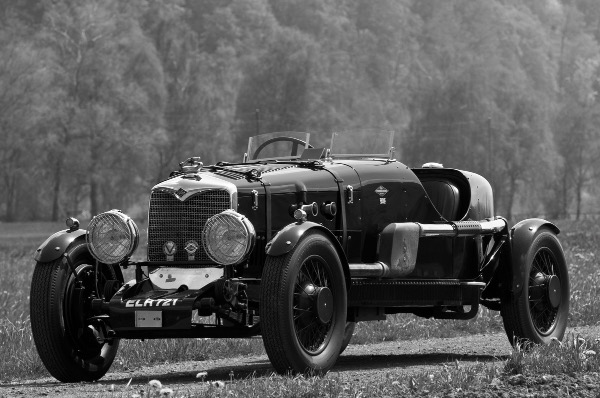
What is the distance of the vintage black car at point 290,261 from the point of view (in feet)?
30.2

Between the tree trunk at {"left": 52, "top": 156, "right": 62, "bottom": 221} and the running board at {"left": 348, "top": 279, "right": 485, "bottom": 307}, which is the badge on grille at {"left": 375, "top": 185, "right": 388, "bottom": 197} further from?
the tree trunk at {"left": 52, "top": 156, "right": 62, "bottom": 221}

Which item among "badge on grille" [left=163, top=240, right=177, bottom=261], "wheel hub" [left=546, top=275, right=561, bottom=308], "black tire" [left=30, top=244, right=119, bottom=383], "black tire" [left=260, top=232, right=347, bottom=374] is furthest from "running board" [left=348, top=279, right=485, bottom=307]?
"black tire" [left=30, top=244, right=119, bottom=383]

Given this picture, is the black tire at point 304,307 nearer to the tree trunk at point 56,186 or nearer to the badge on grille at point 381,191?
the badge on grille at point 381,191

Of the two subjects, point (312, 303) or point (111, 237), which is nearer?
point (312, 303)

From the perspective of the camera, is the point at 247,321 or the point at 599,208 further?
the point at 599,208

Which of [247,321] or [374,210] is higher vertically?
[374,210]

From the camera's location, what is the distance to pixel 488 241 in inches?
472

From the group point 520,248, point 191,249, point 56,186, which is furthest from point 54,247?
point 56,186

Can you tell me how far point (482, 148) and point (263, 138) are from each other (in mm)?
88241

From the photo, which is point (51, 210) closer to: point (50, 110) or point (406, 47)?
point (50, 110)

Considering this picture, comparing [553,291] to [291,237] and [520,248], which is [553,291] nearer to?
[520,248]

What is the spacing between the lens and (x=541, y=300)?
11.9 metres

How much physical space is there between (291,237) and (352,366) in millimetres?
1848

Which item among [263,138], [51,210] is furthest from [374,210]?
[51,210]
